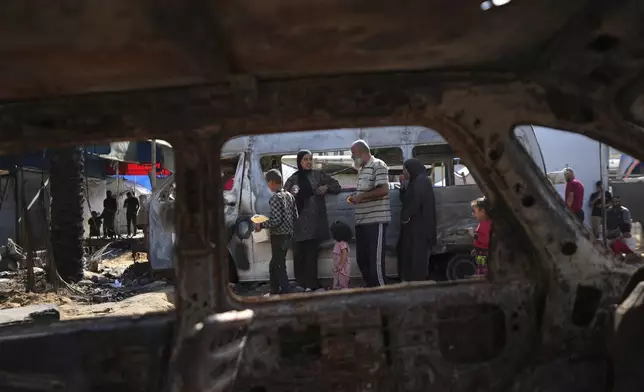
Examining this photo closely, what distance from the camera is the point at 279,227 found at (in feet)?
20.2

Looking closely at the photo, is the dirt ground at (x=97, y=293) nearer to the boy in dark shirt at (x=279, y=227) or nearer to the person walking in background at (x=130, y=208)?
the boy in dark shirt at (x=279, y=227)

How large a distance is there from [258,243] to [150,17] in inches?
226

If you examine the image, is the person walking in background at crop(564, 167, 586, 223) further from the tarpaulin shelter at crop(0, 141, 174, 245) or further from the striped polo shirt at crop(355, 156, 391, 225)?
the tarpaulin shelter at crop(0, 141, 174, 245)

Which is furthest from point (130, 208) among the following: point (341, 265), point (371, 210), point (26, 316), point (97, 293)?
point (26, 316)

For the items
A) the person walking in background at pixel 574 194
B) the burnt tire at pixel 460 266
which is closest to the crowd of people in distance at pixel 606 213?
the person walking in background at pixel 574 194

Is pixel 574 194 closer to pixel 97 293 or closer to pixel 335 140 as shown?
pixel 335 140

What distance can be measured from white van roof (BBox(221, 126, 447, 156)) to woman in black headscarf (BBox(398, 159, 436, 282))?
1.15m

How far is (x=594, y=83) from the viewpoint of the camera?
A: 5.89ft

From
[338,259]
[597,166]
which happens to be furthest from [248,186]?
[597,166]

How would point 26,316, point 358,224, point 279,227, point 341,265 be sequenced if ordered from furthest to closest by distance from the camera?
point 279,227 → point 341,265 → point 358,224 → point 26,316

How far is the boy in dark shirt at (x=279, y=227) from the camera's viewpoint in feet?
20.0

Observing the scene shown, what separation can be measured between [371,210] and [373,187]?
24 cm

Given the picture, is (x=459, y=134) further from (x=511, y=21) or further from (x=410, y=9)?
(x=410, y=9)

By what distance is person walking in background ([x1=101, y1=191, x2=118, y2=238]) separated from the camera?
15.2m
